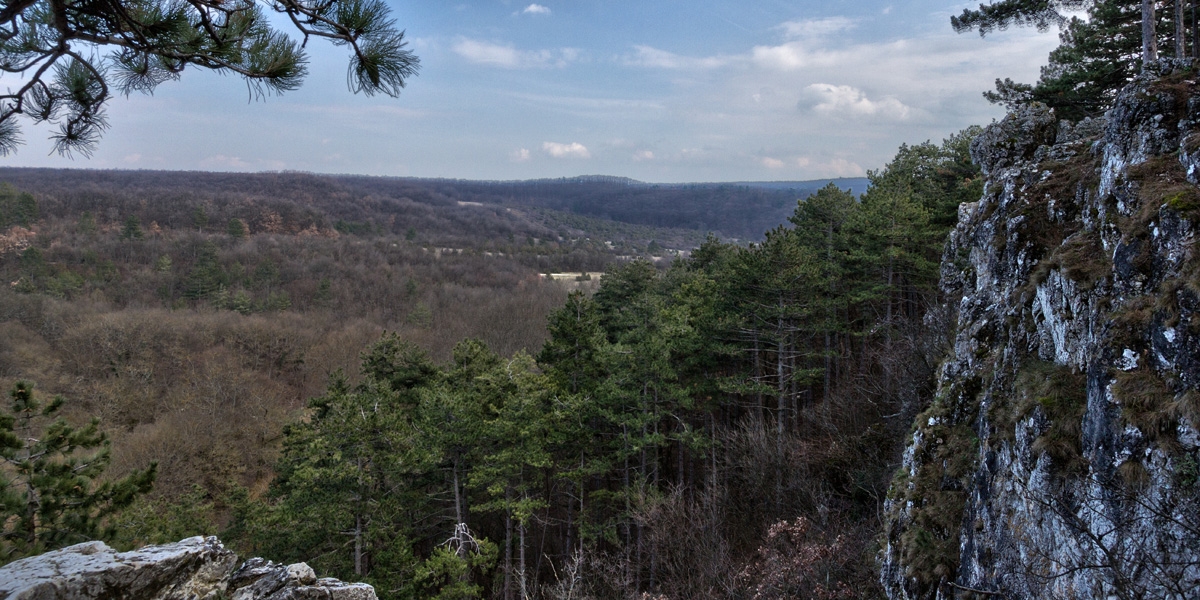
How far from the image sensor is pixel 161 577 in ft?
16.7

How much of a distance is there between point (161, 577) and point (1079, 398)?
30.4ft

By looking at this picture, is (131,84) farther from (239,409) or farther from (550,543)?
(239,409)

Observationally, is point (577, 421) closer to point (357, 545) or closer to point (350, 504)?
point (350, 504)

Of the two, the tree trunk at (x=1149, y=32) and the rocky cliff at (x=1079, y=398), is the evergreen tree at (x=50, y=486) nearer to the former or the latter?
the rocky cliff at (x=1079, y=398)

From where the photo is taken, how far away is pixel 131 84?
394cm

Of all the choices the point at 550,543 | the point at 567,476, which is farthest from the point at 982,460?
the point at 550,543

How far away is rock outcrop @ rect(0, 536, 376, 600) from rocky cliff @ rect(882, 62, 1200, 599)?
7.03 metres

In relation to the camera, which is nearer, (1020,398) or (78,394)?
(1020,398)

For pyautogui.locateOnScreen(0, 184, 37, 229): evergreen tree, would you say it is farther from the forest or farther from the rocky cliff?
the rocky cliff

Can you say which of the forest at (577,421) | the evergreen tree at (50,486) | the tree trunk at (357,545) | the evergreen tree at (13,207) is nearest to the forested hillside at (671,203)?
the forest at (577,421)

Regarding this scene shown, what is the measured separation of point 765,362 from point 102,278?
6176 cm

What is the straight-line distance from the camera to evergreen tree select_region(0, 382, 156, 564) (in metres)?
6.94

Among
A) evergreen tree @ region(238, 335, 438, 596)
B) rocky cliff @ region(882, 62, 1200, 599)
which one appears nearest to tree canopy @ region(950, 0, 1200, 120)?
rocky cliff @ region(882, 62, 1200, 599)

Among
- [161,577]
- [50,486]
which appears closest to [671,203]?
[50,486]
